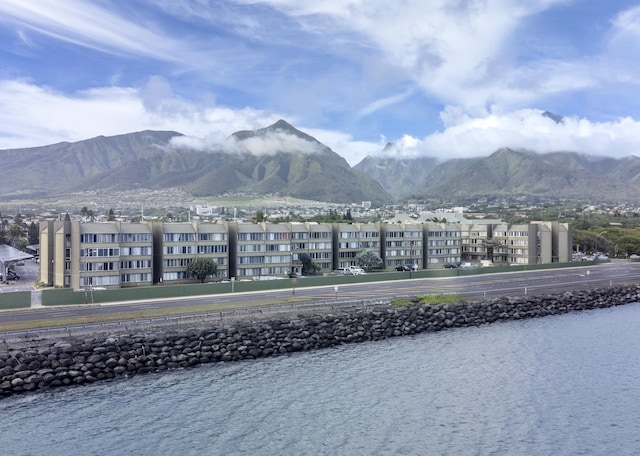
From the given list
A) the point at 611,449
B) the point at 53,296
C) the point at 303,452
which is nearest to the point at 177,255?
the point at 53,296

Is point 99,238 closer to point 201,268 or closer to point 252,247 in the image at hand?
point 201,268

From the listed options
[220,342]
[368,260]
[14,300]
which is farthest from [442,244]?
[14,300]

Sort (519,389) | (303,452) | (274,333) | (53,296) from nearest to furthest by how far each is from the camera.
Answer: (303,452) < (519,389) < (274,333) < (53,296)

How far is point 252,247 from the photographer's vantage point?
3155 inches

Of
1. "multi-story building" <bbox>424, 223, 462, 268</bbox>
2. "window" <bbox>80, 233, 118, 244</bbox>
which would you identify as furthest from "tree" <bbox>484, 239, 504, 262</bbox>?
"window" <bbox>80, 233, 118, 244</bbox>

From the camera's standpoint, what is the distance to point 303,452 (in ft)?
95.1

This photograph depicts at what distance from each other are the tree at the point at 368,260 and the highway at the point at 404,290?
962 cm

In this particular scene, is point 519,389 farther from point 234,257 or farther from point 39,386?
point 234,257

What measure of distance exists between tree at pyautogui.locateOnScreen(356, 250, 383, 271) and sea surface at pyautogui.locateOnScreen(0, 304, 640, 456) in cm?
4051

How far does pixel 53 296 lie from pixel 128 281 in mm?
15772

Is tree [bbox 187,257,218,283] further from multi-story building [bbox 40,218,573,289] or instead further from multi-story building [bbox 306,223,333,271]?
multi-story building [bbox 306,223,333,271]

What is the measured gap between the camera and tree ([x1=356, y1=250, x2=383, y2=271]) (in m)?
89.7

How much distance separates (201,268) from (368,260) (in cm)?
2761

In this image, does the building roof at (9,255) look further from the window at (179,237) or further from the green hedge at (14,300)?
the green hedge at (14,300)
